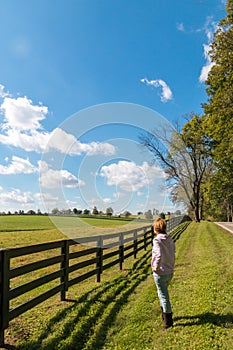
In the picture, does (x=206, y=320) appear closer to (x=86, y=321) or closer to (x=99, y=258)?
(x=86, y=321)

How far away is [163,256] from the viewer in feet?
13.2

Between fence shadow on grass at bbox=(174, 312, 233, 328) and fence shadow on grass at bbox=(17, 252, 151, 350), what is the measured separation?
3.41 feet

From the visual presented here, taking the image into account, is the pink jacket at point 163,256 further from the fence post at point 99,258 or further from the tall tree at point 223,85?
the tall tree at point 223,85

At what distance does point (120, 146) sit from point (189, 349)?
38.7 ft

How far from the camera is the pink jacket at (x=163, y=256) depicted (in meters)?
4.01

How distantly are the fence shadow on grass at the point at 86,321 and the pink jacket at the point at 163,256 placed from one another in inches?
44.9

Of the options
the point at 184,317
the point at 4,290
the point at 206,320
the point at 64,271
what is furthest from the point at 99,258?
the point at 4,290

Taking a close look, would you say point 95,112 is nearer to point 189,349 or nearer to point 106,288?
point 106,288

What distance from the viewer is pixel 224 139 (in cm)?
1925

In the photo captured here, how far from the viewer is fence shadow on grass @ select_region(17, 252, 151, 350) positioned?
358 centimetres

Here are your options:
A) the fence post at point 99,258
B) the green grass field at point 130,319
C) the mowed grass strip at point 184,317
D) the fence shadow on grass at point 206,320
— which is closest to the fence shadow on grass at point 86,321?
the green grass field at point 130,319

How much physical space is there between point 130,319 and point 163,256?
1.18m

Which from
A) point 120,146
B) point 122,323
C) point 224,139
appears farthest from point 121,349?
point 224,139

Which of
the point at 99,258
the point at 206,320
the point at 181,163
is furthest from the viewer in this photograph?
the point at 181,163
